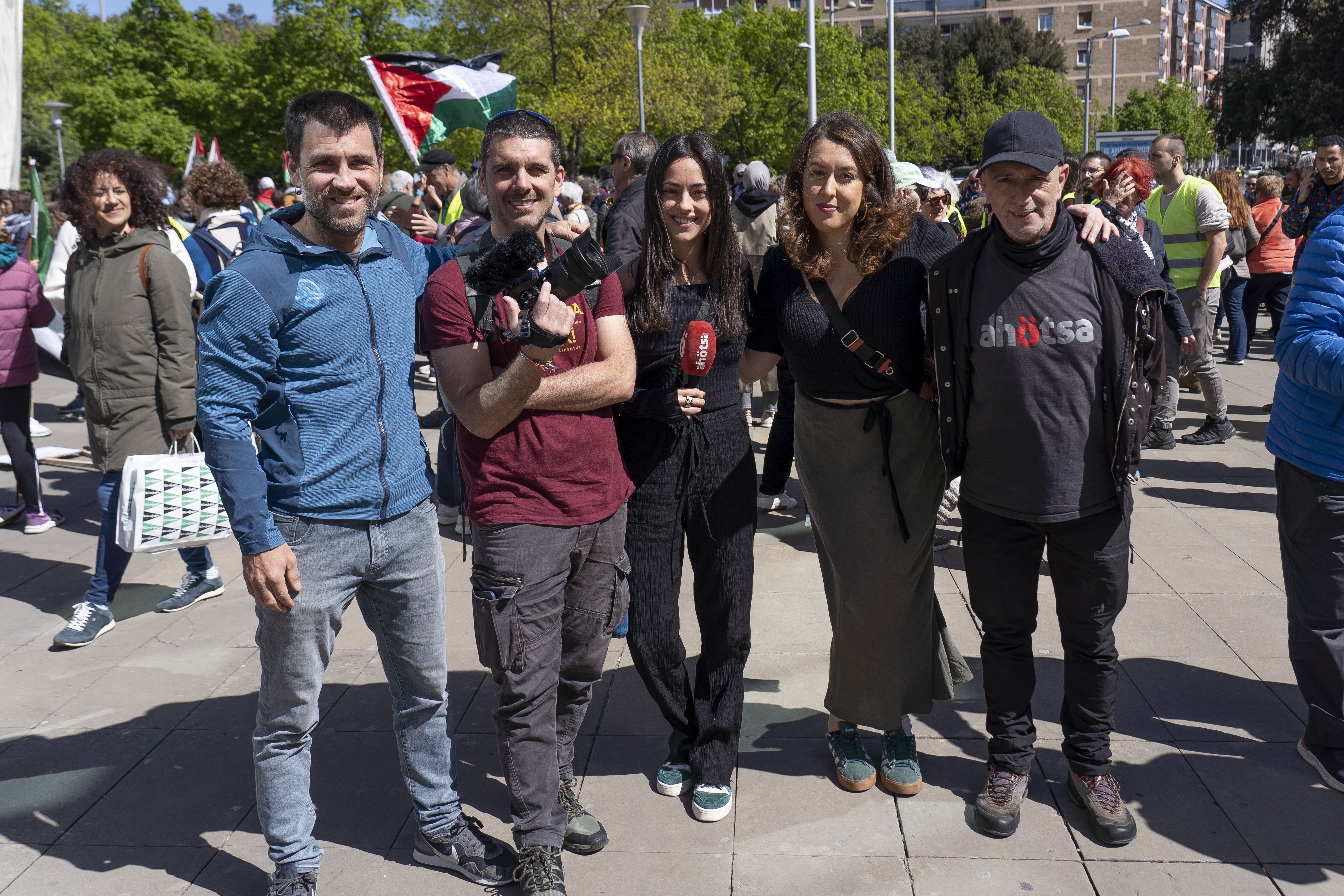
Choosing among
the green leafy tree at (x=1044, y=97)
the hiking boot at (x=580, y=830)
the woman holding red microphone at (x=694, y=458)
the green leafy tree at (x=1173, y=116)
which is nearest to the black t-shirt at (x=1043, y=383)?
the woman holding red microphone at (x=694, y=458)

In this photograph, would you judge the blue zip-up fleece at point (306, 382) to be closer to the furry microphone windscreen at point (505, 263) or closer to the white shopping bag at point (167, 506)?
the furry microphone windscreen at point (505, 263)

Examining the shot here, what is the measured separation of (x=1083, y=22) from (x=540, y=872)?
87705 mm

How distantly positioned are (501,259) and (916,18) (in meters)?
87.4

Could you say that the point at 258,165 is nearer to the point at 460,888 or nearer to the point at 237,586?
the point at 237,586

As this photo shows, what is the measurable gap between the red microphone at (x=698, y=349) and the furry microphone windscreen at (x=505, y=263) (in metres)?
0.58

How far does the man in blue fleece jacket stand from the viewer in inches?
99.5

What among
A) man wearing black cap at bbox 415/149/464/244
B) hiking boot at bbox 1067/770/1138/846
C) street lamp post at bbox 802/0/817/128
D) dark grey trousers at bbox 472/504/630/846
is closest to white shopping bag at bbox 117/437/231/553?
dark grey trousers at bbox 472/504/630/846

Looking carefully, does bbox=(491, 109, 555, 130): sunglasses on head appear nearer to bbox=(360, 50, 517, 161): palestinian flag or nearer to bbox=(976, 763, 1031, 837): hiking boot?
bbox=(976, 763, 1031, 837): hiking boot

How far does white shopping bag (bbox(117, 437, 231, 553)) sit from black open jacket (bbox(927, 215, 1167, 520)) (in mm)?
2945

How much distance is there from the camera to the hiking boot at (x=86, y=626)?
4652 mm

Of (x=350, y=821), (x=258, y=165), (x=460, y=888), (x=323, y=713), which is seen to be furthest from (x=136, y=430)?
(x=258, y=165)

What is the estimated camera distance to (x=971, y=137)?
Answer: 55.2 metres

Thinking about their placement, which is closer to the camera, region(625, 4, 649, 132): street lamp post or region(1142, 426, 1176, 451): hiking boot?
region(1142, 426, 1176, 451): hiking boot

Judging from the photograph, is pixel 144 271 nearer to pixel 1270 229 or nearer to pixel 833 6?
pixel 1270 229
